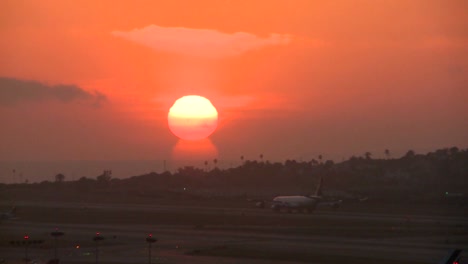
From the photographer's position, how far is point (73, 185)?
146500 millimetres

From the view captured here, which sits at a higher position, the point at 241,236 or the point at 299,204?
the point at 299,204

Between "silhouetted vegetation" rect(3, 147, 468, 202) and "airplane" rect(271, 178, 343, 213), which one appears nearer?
"airplane" rect(271, 178, 343, 213)

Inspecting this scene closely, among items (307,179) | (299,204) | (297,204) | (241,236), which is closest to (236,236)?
(241,236)

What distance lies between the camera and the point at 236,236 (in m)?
49.0

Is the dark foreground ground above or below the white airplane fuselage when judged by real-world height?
below

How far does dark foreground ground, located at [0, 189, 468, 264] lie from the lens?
37.7 metres

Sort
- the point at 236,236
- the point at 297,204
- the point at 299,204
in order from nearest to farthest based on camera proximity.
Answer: the point at 236,236 → the point at 299,204 → the point at 297,204

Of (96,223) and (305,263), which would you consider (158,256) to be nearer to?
(305,263)

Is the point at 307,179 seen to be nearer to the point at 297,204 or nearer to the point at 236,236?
the point at 297,204

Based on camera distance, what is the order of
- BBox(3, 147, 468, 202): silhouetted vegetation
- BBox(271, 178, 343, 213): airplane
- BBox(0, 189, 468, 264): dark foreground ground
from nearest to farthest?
BBox(0, 189, 468, 264): dark foreground ground, BBox(271, 178, 343, 213): airplane, BBox(3, 147, 468, 202): silhouetted vegetation

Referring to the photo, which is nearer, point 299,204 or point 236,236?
point 236,236

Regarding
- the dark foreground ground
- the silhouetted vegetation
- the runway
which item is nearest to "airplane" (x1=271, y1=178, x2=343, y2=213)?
the runway

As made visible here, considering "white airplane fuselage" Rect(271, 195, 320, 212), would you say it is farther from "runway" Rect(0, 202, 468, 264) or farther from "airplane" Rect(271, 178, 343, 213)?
"runway" Rect(0, 202, 468, 264)

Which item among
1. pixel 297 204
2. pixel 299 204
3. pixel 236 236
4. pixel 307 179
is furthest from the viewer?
pixel 307 179
